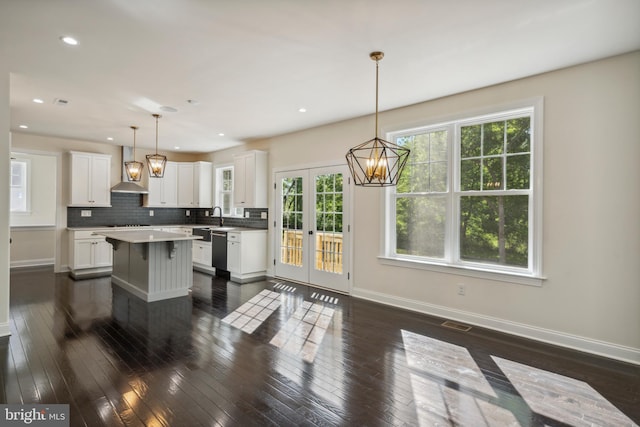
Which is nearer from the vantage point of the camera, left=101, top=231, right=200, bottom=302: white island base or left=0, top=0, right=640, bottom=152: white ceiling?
left=0, top=0, right=640, bottom=152: white ceiling

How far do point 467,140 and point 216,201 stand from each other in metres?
5.78

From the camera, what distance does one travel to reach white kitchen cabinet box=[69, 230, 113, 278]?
630 cm

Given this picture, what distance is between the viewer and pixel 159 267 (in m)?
4.77

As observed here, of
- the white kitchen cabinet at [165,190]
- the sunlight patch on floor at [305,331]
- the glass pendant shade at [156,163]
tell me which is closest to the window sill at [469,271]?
the sunlight patch on floor at [305,331]

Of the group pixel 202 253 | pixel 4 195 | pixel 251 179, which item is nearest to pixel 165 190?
pixel 202 253

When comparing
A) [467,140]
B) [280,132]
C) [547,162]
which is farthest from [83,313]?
[547,162]

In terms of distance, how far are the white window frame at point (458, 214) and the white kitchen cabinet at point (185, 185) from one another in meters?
5.23

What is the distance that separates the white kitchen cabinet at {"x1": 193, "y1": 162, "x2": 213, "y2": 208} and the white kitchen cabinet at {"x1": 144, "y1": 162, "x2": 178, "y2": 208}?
16.6 inches

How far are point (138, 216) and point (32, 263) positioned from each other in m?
2.29

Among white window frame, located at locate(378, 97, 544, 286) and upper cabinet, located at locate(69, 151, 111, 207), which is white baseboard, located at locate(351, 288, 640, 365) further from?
upper cabinet, located at locate(69, 151, 111, 207)

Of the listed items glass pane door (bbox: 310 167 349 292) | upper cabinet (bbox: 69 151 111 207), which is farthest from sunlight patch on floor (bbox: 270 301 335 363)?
upper cabinet (bbox: 69 151 111 207)

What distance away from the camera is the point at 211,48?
115 inches

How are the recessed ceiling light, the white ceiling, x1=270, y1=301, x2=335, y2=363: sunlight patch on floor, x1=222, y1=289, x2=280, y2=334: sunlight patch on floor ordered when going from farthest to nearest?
x1=222, y1=289, x2=280, y2=334: sunlight patch on floor → x1=270, y1=301, x2=335, y2=363: sunlight patch on floor → the recessed ceiling light → the white ceiling

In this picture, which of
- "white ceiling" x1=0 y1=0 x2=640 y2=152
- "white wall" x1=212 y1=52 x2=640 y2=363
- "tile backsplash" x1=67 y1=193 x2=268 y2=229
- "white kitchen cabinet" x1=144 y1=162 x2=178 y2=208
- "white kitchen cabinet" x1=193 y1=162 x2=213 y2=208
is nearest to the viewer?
"white ceiling" x1=0 y1=0 x2=640 y2=152
